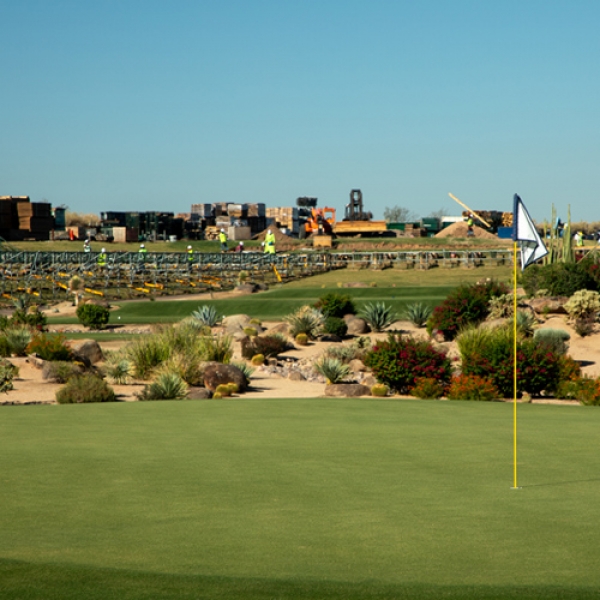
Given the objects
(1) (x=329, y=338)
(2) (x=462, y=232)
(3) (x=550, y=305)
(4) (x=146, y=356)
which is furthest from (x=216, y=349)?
(2) (x=462, y=232)

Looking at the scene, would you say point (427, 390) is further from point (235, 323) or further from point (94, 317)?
point (94, 317)

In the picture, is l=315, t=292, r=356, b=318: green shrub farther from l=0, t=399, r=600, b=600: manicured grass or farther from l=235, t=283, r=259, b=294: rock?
l=0, t=399, r=600, b=600: manicured grass

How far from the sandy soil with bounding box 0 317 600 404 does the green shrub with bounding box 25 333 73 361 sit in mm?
486

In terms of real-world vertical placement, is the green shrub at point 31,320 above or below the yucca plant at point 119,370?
above

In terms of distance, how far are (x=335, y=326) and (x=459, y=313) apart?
4.76 meters

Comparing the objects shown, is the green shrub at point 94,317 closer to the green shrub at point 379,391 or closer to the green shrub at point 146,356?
the green shrub at point 146,356

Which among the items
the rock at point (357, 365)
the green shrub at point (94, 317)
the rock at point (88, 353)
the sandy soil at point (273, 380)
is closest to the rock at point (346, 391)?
the sandy soil at point (273, 380)

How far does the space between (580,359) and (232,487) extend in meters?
24.9

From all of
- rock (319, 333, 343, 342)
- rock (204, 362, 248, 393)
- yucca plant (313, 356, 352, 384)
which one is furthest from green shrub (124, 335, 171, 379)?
rock (319, 333, 343, 342)

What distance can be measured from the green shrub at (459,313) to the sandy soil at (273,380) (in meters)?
1.52

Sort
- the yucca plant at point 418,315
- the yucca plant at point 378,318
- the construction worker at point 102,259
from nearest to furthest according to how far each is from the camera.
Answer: the yucca plant at point 378,318 → the yucca plant at point 418,315 → the construction worker at point 102,259

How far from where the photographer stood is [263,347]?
33.0 meters

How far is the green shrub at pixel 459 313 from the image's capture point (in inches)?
1407

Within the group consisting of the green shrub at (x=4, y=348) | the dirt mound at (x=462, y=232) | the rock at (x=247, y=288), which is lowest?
the green shrub at (x=4, y=348)
